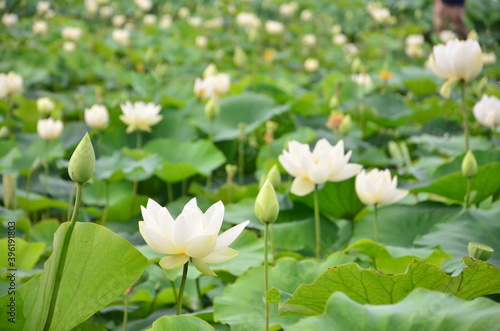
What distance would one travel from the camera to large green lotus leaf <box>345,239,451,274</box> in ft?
3.63

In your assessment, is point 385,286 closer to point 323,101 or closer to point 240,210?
point 240,210

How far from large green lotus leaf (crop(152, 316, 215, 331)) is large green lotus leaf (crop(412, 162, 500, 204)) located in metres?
0.74

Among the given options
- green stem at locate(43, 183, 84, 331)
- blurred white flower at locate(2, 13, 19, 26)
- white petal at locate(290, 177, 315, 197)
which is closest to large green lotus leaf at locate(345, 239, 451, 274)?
white petal at locate(290, 177, 315, 197)

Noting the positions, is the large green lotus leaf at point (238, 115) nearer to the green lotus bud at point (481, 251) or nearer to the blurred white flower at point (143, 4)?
the green lotus bud at point (481, 251)

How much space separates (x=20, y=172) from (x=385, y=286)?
1.36m

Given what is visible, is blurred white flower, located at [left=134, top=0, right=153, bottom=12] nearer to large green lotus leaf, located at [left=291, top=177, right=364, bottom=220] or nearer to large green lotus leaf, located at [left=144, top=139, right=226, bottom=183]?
large green lotus leaf, located at [left=144, top=139, right=226, bottom=183]

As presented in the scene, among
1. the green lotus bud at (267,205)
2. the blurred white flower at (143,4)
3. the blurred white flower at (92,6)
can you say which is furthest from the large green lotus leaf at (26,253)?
the blurred white flower at (143,4)

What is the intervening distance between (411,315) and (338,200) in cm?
81

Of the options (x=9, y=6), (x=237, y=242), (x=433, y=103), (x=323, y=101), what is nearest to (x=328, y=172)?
(x=237, y=242)

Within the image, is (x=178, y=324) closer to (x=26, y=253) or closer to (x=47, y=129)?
(x=26, y=253)

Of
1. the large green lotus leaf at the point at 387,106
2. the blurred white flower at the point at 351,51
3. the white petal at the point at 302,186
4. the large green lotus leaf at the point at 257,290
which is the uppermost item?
the white petal at the point at 302,186

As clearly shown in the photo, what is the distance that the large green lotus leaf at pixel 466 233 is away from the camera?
113 centimetres

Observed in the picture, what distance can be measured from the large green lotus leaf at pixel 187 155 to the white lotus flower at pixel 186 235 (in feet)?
3.23

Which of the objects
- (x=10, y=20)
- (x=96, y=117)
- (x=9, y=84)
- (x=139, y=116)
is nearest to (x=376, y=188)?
(x=139, y=116)
